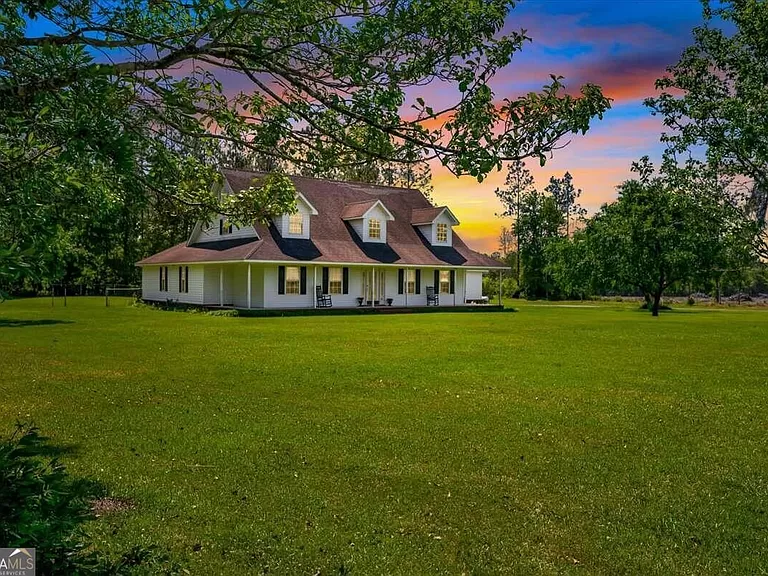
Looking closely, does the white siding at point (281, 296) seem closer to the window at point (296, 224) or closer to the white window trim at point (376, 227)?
the window at point (296, 224)

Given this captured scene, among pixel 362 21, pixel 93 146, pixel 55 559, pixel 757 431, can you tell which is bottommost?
pixel 757 431

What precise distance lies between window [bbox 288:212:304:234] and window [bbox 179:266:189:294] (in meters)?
6.17

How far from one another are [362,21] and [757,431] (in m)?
7.22

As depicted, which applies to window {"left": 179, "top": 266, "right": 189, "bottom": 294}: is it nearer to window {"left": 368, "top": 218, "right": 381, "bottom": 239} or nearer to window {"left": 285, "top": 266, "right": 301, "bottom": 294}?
window {"left": 285, "top": 266, "right": 301, "bottom": 294}

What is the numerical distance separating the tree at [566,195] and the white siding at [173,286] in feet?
162

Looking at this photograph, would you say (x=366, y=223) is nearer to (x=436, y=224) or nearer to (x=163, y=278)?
(x=436, y=224)

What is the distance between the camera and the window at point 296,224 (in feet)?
108

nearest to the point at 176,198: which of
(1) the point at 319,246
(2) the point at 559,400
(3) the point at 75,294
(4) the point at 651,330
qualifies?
(2) the point at 559,400

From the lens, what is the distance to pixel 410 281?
36.7 m

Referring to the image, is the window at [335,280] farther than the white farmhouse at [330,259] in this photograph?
Yes

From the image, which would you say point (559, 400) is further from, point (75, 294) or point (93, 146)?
point (75, 294)

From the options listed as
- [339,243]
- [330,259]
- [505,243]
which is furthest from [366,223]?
[505,243]

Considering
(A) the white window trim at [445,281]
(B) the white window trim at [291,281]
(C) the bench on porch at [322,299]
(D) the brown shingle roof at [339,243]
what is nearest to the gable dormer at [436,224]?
(D) the brown shingle roof at [339,243]

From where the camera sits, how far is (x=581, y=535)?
15.7 feet
